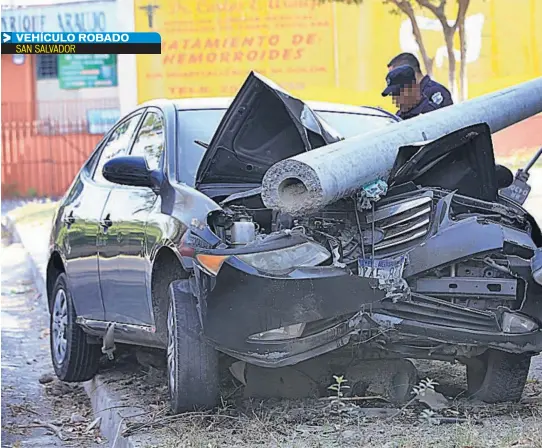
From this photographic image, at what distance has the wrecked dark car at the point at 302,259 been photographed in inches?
180

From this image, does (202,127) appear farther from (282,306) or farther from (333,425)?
(333,425)

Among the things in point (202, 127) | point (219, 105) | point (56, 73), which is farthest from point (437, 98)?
point (56, 73)

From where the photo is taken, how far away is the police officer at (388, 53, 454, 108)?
23.4 ft

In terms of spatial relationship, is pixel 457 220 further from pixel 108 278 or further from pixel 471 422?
pixel 108 278

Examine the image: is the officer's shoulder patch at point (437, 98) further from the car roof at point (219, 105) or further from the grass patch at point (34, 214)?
the grass patch at point (34, 214)

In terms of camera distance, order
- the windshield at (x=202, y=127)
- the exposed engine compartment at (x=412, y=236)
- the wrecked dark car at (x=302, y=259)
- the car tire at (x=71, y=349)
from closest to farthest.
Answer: the wrecked dark car at (x=302, y=259) → the exposed engine compartment at (x=412, y=236) → the windshield at (x=202, y=127) → the car tire at (x=71, y=349)

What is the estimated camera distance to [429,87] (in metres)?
7.25

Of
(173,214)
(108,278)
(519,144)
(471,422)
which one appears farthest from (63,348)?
(519,144)

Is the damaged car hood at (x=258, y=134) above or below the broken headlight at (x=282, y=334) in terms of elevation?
above

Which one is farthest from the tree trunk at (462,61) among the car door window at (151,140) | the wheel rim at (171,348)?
the wheel rim at (171,348)

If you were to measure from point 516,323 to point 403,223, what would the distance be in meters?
0.68

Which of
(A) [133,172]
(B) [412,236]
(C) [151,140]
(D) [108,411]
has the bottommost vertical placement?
(D) [108,411]

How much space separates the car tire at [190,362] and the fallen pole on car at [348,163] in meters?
0.69

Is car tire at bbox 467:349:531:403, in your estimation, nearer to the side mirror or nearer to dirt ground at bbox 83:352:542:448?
dirt ground at bbox 83:352:542:448
